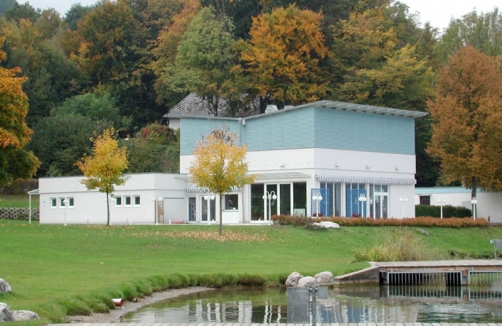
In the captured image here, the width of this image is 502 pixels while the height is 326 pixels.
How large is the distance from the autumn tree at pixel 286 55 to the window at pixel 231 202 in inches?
593

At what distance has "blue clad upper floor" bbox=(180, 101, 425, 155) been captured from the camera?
183 feet

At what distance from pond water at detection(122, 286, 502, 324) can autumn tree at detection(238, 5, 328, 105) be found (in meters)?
41.2

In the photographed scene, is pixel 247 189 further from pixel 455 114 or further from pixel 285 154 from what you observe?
pixel 455 114

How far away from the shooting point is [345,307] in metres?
25.4

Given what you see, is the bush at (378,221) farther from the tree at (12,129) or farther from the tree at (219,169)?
the tree at (12,129)

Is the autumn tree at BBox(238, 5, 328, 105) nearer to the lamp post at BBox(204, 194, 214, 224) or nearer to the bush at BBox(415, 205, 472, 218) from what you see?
the bush at BBox(415, 205, 472, 218)

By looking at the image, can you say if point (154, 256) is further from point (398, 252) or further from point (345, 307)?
point (345, 307)

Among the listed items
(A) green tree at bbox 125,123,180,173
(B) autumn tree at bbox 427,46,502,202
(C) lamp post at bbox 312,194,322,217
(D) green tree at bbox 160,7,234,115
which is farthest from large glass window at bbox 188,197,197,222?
(B) autumn tree at bbox 427,46,502,202

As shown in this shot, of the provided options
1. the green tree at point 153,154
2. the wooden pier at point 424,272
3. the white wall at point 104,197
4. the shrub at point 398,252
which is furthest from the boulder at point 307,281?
the green tree at point 153,154

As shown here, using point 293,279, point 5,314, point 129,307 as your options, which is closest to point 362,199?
point 293,279

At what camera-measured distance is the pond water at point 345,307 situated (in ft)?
74.4

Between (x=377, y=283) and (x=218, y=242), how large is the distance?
32.1ft

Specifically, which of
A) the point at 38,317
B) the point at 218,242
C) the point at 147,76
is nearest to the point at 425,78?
the point at 147,76

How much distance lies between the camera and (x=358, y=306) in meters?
25.7
